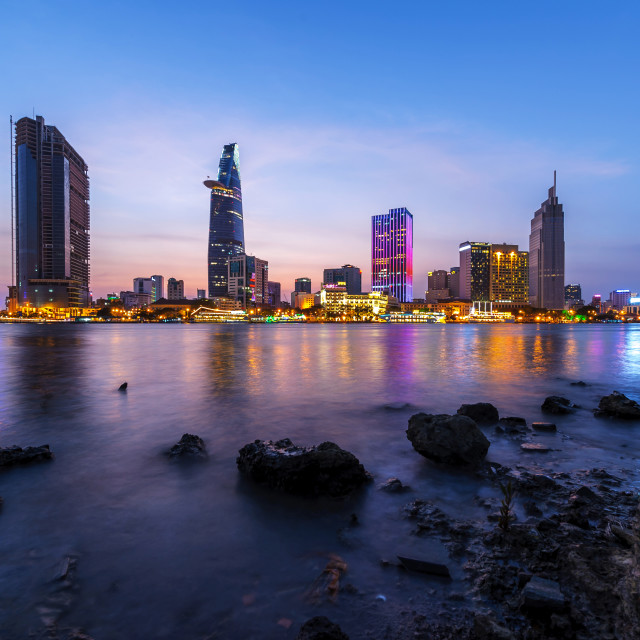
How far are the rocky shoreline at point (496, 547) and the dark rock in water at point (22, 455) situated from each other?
0.02 m

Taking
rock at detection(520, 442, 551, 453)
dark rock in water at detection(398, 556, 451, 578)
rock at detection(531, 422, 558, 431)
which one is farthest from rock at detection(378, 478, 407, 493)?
rock at detection(531, 422, 558, 431)

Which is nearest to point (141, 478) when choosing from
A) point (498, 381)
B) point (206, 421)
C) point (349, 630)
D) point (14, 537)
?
point (14, 537)

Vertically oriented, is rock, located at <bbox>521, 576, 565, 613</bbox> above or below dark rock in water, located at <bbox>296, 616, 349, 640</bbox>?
above

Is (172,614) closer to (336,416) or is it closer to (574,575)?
(574,575)

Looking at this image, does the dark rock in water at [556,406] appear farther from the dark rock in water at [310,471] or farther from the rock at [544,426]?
the dark rock in water at [310,471]

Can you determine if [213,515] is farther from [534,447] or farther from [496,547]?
[534,447]

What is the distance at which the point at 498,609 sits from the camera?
3.83 meters

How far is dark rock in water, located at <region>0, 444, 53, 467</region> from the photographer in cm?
807

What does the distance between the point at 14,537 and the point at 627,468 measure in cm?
1136

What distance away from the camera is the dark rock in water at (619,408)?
12258 millimetres

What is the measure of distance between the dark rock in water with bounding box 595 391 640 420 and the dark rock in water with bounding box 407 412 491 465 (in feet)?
24.3

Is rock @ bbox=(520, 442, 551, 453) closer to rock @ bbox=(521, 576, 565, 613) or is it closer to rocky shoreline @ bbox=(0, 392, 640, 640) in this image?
rocky shoreline @ bbox=(0, 392, 640, 640)

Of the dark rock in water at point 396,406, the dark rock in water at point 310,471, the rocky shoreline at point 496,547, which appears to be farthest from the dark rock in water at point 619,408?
the dark rock in water at point 310,471

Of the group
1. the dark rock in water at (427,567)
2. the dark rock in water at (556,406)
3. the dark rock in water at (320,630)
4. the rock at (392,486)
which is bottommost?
the dark rock in water at (556,406)
